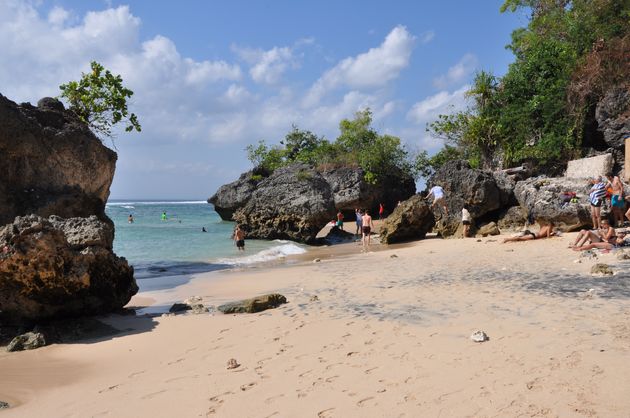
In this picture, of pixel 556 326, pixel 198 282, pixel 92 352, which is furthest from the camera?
pixel 198 282

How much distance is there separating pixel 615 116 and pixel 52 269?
62.5 ft

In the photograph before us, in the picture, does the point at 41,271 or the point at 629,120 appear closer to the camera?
the point at 41,271

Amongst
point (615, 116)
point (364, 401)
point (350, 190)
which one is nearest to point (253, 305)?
point (364, 401)

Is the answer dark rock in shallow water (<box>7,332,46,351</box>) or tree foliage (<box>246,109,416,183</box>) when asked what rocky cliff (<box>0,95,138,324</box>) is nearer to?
dark rock in shallow water (<box>7,332,46,351</box>)

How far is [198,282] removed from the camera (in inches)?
463

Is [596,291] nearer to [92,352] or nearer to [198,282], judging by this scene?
[92,352]

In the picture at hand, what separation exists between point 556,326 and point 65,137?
35.0 ft

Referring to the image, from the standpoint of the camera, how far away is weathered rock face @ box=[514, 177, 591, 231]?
559 inches

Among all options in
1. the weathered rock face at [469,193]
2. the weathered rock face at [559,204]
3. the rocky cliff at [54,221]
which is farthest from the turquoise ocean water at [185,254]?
the weathered rock face at [559,204]

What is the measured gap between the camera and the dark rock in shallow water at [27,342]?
5.75m

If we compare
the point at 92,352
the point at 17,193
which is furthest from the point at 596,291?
the point at 17,193

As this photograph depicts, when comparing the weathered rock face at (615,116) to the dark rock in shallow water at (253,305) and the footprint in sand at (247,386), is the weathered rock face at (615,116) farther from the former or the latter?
the footprint in sand at (247,386)

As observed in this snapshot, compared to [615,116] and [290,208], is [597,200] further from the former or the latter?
[290,208]

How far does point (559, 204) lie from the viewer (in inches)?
574
